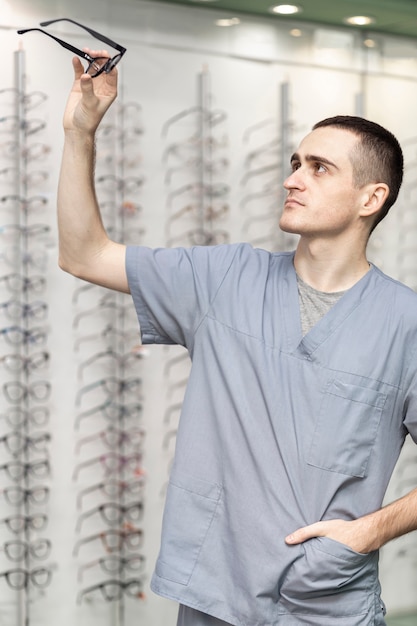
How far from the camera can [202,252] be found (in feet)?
6.87

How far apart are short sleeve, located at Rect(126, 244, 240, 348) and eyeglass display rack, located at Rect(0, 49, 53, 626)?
1.62 m

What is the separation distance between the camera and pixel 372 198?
211 centimetres

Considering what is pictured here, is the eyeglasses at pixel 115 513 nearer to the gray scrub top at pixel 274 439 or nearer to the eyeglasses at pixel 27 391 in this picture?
the eyeglasses at pixel 27 391

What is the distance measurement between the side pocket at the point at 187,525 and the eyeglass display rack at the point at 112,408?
1807mm

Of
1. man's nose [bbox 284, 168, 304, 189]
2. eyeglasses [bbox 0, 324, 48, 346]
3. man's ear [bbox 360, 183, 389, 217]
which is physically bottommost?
eyeglasses [bbox 0, 324, 48, 346]

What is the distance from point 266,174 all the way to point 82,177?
227 cm

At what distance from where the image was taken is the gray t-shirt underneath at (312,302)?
81.2 inches

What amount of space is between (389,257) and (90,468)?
5.11 ft

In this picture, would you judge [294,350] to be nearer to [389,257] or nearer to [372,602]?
[372,602]

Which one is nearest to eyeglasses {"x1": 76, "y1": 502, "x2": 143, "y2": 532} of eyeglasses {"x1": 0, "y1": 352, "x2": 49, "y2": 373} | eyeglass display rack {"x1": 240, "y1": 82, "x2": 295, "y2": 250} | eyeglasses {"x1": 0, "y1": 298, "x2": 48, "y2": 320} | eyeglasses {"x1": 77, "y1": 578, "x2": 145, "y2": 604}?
eyeglasses {"x1": 77, "y1": 578, "x2": 145, "y2": 604}

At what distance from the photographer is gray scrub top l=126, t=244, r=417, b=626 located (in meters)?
1.95

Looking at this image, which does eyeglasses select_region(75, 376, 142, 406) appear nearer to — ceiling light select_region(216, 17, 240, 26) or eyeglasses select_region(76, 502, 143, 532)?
eyeglasses select_region(76, 502, 143, 532)

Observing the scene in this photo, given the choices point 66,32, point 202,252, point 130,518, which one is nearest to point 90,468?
point 130,518

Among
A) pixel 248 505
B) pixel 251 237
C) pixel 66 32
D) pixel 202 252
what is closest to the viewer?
pixel 248 505
